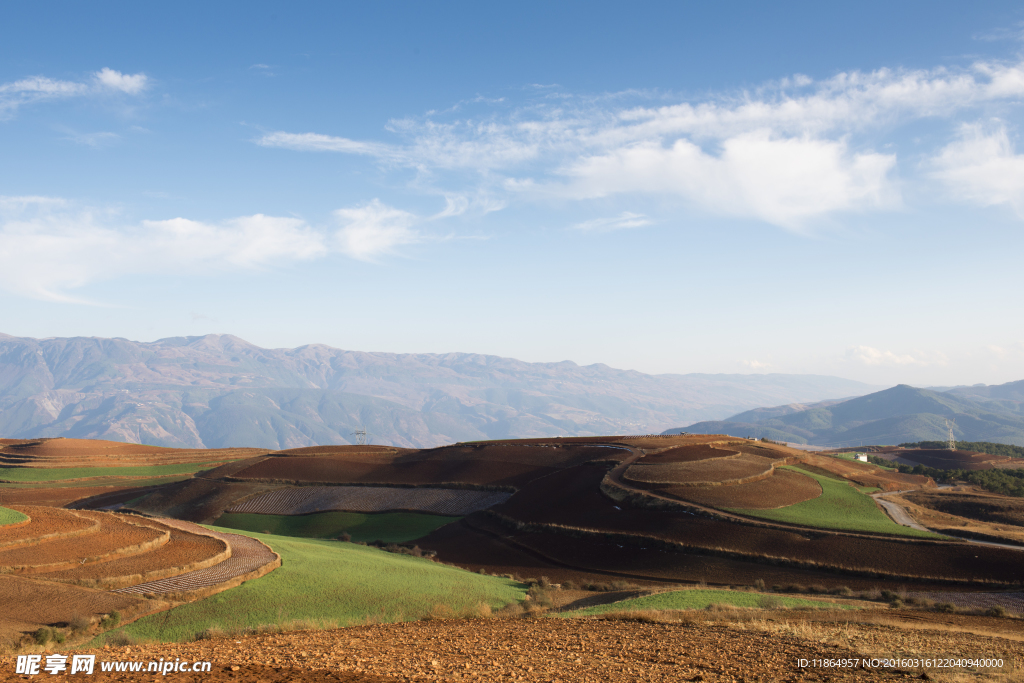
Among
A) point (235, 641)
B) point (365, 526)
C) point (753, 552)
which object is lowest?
point (365, 526)

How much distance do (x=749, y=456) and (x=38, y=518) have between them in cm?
6830

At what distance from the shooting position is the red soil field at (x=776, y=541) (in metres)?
35.3

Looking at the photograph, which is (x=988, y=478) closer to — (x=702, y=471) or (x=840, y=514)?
(x=840, y=514)

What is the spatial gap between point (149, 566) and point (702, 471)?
4911 cm

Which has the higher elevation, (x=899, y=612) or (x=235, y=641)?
(x=235, y=641)

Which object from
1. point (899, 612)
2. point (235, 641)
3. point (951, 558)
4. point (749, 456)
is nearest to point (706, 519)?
point (951, 558)

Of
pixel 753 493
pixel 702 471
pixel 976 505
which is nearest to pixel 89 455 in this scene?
pixel 702 471

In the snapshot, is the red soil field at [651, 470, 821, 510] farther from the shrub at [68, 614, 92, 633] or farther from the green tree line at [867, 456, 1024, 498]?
the shrub at [68, 614, 92, 633]

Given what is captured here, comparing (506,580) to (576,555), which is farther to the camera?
→ (576,555)

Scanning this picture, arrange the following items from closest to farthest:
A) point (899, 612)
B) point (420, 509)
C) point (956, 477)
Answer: point (899, 612), point (420, 509), point (956, 477)

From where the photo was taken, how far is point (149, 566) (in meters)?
30.5

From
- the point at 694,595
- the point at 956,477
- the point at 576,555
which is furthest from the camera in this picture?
the point at 956,477

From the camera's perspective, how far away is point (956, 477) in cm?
7856

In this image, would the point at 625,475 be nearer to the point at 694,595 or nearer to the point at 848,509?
the point at 848,509
